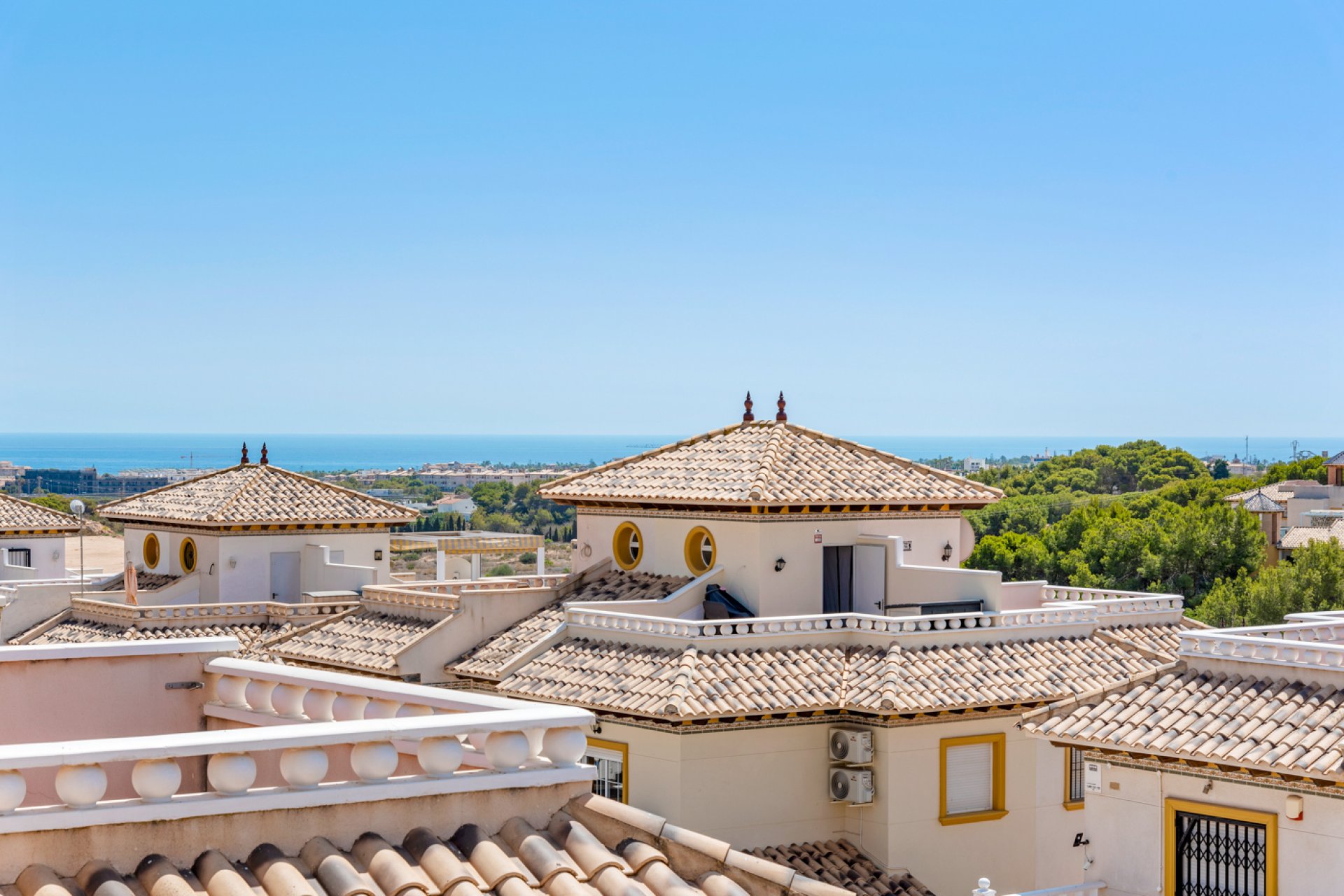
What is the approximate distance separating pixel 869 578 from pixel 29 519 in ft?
90.0

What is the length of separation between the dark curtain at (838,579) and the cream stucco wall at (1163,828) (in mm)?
6998

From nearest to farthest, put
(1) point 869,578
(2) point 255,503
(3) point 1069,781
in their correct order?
(3) point 1069,781, (1) point 869,578, (2) point 255,503

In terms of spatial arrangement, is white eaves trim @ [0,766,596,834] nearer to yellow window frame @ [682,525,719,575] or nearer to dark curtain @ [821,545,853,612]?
yellow window frame @ [682,525,719,575]

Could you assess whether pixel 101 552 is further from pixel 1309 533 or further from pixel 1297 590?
pixel 1297 590

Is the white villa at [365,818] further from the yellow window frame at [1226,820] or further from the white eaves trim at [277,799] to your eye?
the yellow window frame at [1226,820]

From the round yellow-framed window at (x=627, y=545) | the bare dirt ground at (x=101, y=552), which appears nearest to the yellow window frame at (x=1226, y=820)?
the round yellow-framed window at (x=627, y=545)

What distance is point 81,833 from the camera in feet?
20.6

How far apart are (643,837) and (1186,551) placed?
64165mm

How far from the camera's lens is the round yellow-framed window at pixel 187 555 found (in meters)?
32.5

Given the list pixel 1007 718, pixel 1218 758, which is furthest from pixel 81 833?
pixel 1007 718

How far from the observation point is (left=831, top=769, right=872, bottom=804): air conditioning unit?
20.9 m

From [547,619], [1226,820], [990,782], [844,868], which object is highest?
[547,619]

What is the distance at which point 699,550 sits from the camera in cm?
2539

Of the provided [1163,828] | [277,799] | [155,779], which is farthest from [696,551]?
[155,779]
